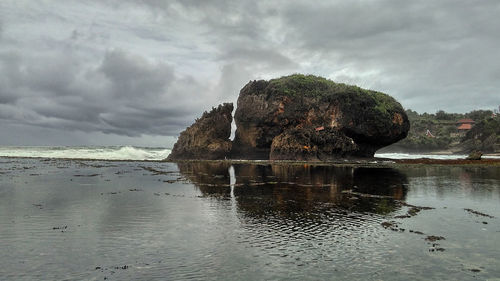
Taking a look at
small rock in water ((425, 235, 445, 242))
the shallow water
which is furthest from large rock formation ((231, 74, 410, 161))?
small rock in water ((425, 235, 445, 242))

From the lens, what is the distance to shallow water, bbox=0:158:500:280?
388 inches

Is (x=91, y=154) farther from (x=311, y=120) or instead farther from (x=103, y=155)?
(x=311, y=120)

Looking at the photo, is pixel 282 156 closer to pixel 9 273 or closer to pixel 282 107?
pixel 282 107

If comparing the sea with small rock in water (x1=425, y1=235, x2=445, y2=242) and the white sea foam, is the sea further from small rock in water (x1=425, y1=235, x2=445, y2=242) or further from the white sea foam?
small rock in water (x1=425, y1=235, x2=445, y2=242)

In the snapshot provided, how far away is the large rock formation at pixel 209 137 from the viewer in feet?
254

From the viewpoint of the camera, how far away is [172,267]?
32.8ft

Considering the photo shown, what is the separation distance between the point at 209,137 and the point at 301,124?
21677mm

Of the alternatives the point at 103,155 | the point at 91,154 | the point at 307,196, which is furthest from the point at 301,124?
the point at 91,154

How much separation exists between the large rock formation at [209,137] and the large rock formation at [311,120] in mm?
4183

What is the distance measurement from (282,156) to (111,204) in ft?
167

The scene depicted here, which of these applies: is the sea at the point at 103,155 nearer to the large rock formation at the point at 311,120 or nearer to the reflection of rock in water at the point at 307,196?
the large rock formation at the point at 311,120

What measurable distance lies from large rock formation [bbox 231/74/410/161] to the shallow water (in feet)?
145

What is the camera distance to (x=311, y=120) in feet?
249

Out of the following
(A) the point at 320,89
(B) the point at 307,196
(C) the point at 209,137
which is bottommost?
(B) the point at 307,196
